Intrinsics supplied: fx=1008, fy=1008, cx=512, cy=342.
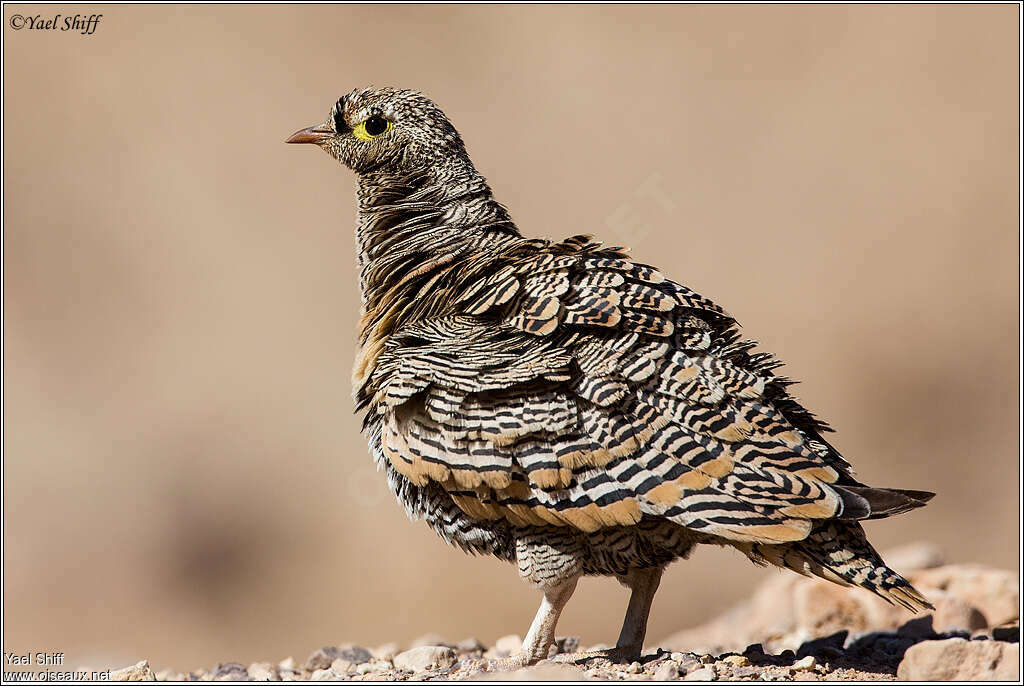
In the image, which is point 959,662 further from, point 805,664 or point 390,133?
point 390,133

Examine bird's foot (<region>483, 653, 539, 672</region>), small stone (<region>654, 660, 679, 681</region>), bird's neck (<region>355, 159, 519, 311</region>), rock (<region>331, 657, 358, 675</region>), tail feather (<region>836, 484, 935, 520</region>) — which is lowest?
rock (<region>331, 657, 358, 675</region>)

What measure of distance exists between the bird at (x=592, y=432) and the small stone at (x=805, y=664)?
63 centimetres

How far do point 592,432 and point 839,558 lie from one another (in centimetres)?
145

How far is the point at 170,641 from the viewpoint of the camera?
18125 mm

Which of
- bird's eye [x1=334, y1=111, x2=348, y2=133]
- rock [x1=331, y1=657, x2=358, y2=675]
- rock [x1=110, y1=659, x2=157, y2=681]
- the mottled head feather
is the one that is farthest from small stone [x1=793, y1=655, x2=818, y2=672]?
bird's eye [x1=334, y1=111, x2=348, y2=133]

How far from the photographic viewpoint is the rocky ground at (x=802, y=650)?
5.64 metres

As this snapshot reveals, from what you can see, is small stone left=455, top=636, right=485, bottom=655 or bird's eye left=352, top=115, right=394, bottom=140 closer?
bird's eye left=352, top=115, right=394, bottom=140

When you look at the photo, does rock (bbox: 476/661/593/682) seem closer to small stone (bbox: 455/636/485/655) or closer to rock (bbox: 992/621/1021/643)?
small stone (bbox: 455/636/485/655)

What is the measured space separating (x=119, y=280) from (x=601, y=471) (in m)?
17.5

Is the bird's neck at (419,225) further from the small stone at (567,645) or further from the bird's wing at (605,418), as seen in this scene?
the small stone at (567,645)

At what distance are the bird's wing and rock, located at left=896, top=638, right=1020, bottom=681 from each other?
1009 millimetres

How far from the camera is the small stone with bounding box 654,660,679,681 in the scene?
216 inches

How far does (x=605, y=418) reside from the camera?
5.48 meters

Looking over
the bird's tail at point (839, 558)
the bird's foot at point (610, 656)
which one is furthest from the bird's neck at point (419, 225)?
the bird's tail at point (839, 558)
